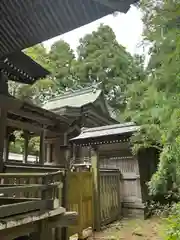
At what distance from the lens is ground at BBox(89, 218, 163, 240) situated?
5.96 metres

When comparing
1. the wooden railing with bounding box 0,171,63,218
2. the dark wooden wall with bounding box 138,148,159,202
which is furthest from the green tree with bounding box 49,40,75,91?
the wooden railing with bounding box 0,171,63,218

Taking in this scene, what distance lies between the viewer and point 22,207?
9.05 ft

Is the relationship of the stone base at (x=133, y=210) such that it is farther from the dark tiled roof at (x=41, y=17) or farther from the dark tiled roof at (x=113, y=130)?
the dark tiled roof at (x=41, y=17)

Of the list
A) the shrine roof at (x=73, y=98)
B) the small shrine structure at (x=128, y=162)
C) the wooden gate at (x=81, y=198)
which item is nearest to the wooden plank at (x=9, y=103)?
the wooden gate at (x=81, y=198)

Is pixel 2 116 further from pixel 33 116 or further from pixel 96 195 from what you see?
pixel 96 195

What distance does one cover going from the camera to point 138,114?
672 centimetres

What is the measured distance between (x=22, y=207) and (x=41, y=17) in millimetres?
2798

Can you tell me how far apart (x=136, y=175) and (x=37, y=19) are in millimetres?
6243

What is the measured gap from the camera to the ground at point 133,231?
5957 millimetres

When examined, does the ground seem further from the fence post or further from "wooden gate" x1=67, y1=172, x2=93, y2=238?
"wooden gate" x1=67, y1=172, x2=93, y2=238

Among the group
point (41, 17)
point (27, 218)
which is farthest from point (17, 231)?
point (41, 17)

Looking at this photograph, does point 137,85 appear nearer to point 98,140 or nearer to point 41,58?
point 98,140

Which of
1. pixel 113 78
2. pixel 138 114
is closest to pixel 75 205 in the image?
pixel 138 114

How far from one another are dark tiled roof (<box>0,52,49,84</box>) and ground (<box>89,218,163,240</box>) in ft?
16.0
